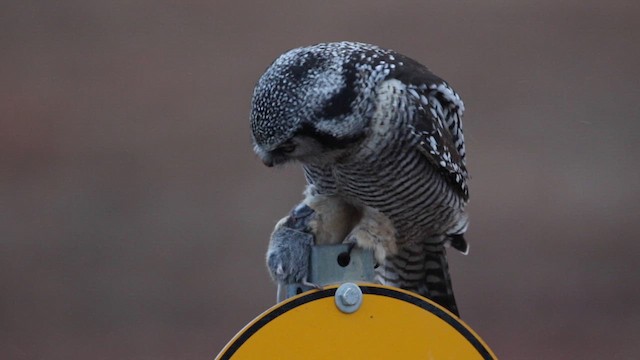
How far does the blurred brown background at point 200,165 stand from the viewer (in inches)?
248

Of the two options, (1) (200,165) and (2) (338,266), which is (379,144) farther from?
(1) (200,165)

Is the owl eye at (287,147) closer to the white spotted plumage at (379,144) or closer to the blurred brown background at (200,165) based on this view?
the white spotted plumage at (379,144)

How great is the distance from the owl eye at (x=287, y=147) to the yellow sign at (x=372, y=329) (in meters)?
0.60

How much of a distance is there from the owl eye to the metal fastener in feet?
1.97

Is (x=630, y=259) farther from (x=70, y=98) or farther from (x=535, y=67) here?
(x=70, y=98)

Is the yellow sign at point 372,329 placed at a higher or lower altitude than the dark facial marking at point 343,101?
lower

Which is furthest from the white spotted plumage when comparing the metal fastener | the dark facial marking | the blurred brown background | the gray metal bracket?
the blurred brown background

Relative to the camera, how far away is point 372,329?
1.90 m

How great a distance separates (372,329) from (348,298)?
7 centimetres

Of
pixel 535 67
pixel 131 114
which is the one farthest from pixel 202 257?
pixel 535 67

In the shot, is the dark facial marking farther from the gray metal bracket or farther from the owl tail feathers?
the owl tail feathers

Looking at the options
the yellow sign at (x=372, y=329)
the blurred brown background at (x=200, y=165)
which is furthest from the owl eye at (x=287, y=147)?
the blurred brown background at (x=200, y=165)

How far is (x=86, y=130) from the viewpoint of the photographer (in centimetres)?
652

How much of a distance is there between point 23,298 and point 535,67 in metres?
3.53
